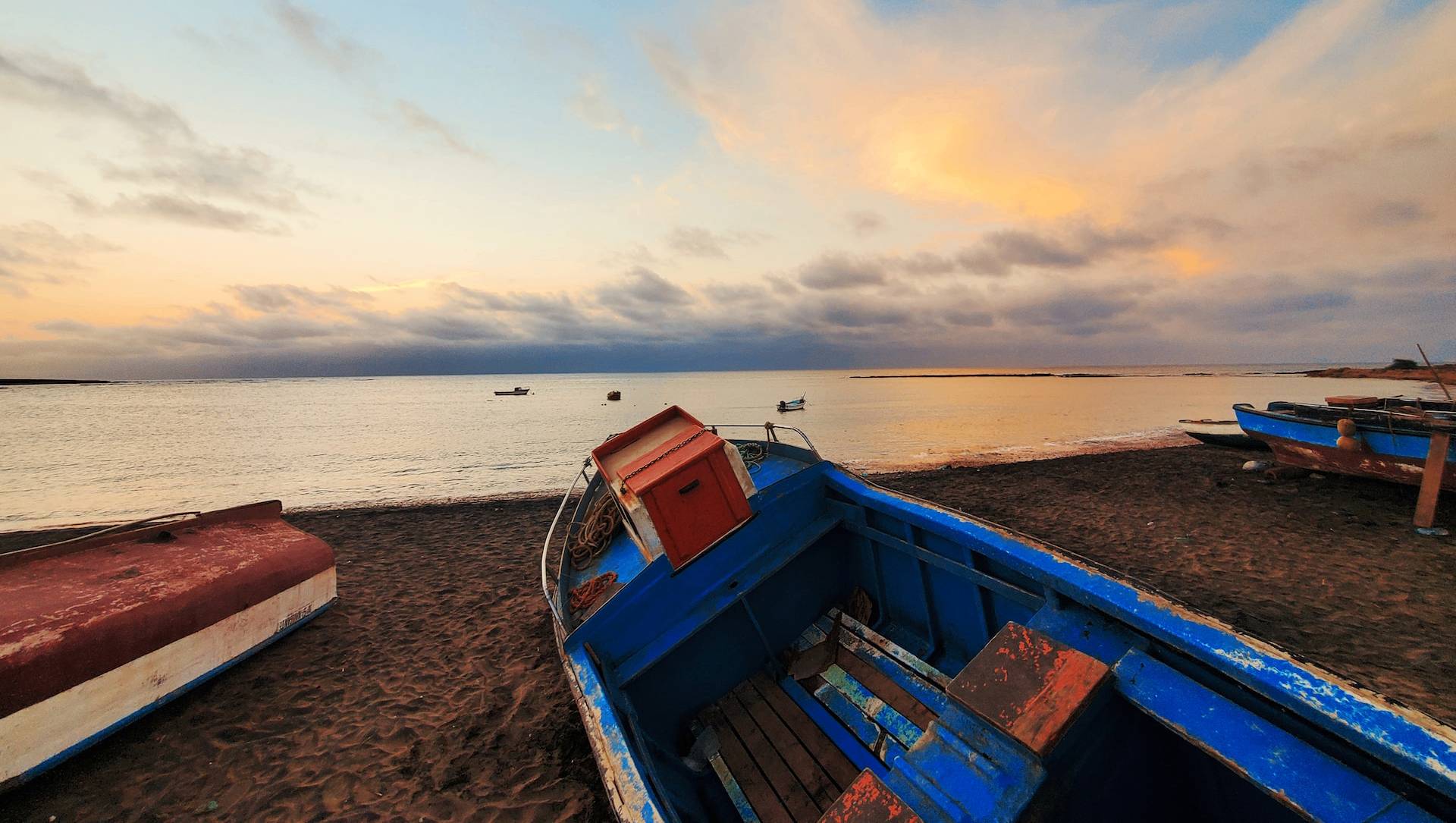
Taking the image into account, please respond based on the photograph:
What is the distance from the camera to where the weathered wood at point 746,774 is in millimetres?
3850

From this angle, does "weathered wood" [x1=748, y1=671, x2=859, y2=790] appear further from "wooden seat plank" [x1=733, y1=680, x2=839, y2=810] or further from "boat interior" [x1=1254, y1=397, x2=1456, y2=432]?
"boat interior" [x1=1254, y1=397, x2=1456, y2=432]

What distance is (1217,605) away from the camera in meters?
7.71

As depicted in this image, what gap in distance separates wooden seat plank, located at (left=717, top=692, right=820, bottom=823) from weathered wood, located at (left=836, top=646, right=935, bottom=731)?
970mm

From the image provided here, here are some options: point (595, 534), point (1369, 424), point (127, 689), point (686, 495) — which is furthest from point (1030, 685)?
point (1369, 424)

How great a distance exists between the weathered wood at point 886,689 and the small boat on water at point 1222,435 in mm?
20288

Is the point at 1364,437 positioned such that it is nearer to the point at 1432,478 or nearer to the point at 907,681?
the point at 1432,478

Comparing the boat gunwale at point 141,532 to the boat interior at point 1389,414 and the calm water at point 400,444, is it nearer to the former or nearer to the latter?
the calm water at point 400,444

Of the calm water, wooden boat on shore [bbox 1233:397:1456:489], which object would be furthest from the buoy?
the calm water

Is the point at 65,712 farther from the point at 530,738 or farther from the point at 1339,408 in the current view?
the point at 1339,408

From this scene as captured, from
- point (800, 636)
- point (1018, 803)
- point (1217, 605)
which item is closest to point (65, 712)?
point (800, 636)

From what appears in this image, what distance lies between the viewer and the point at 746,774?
421 cm

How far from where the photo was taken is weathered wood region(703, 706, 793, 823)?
3.85m

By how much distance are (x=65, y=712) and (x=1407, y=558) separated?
1771 cm

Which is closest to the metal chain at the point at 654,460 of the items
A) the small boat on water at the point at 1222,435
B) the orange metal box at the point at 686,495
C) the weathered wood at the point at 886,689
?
the orange metal box at the point at 686,495
